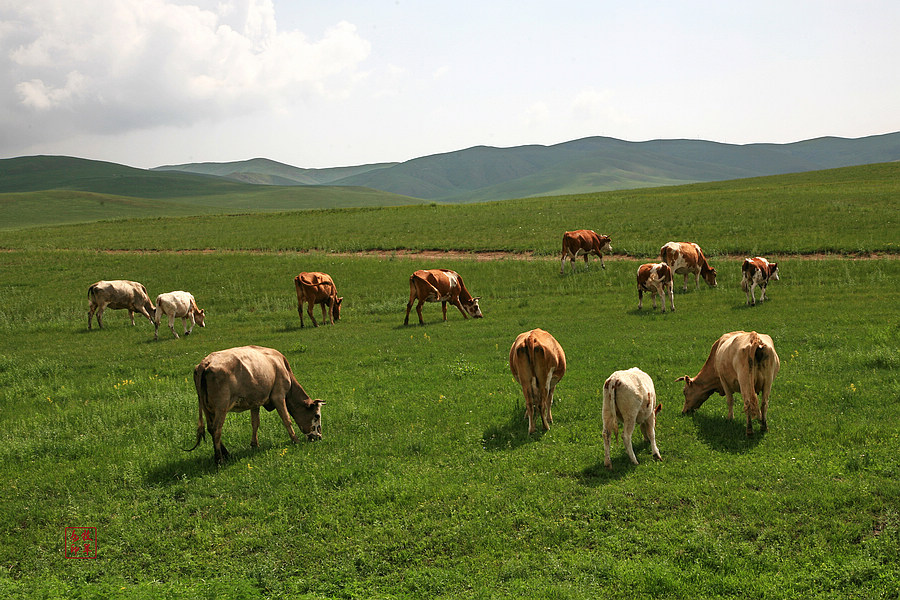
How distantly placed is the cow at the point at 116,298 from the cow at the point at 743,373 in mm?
24085

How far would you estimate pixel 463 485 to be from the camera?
30.0 feet

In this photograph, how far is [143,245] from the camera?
54906mm

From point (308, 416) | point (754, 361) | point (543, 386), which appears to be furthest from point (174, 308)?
point (754, 361)

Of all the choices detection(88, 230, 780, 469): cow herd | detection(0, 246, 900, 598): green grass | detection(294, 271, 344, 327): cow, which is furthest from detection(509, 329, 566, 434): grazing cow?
detection(294, 271, 344, 327): cow

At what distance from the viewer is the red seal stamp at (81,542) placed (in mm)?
7880

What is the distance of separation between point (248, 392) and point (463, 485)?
437cm

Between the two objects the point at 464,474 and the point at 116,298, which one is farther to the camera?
the point at 116,298

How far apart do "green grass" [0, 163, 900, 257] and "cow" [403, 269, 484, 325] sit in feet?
51.3

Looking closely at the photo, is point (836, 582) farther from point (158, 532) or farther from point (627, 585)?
point (158, 532)

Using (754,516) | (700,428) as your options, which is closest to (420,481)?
(754,516)

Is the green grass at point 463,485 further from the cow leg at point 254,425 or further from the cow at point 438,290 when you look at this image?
the cow at point 438,290

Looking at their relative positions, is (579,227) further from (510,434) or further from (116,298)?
(510,434)

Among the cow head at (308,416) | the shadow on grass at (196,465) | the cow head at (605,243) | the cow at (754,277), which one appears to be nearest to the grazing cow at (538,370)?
the cow head at (308,416)

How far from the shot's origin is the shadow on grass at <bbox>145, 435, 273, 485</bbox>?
33.0ft
